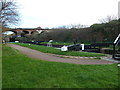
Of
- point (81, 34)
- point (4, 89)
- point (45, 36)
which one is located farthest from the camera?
point (45, 36)

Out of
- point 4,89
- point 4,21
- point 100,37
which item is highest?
point 4,21

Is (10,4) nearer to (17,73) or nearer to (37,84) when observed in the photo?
(17,73)

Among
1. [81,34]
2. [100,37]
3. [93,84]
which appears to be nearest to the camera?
[93,84]

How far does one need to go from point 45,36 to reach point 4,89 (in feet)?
98.3

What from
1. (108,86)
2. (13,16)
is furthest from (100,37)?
(108,86)

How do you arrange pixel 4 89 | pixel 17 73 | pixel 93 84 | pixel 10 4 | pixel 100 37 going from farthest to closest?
pixel 100 37 → pixel 10 4 → pixel 17 73 → pixel 93 84 → pixel 4 89

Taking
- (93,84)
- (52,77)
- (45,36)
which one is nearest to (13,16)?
(52,77)

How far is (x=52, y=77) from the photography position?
3.26m

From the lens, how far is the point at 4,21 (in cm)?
1160

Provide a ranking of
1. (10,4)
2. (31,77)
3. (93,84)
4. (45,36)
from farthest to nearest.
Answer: (45,36)
(10,4)
(31,77)
(93,84)

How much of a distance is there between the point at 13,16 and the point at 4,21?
1.03 meters

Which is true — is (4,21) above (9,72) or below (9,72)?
above

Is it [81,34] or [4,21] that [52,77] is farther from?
[81,34]

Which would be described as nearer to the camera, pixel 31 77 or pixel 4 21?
pixel 31 77
